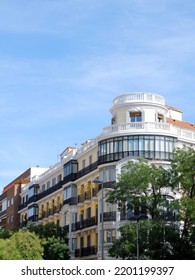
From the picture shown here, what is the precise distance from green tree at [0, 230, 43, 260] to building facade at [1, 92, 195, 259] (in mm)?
6627

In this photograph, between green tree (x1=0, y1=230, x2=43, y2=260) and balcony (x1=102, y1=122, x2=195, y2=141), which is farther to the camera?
balcony (x1=102, y1=122, x2=195, y2=141)

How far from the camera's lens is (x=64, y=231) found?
74.4 meters

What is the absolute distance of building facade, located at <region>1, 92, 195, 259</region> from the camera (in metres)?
63.7

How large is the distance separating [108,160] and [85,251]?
12.1 metres

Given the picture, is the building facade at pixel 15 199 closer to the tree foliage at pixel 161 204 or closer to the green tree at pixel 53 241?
the green tree at pixel 53 241

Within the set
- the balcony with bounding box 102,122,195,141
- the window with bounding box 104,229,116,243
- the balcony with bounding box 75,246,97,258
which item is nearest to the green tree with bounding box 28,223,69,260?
the balcony with bounding box 75,246,97,258

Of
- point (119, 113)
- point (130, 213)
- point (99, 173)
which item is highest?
point (119, 113)

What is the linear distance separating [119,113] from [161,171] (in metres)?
20.6

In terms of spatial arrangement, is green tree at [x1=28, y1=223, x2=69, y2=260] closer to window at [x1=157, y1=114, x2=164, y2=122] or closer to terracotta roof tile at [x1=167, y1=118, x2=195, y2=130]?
window at [x1=157, y1=114, x2=164, y2=122]

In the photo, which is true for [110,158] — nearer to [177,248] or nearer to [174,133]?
[174,133]

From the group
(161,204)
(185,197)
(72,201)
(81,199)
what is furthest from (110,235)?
(185,197)

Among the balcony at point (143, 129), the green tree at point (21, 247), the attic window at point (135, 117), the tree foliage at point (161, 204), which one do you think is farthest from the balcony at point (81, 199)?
the tree foliage at point (161, 204)
